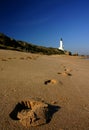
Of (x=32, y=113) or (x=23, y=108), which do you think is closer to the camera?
(x=32, y=113)

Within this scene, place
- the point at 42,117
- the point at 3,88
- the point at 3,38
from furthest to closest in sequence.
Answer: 1. the point at 3,38
2. the point at 3,88
3. the point at 42,117

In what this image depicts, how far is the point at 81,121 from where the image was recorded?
223cm

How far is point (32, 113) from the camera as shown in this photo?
2.26 metres

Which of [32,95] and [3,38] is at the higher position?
[3,38]

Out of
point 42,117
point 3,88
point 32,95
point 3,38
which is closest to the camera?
point 42,117

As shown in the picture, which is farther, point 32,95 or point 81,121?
point 32,95

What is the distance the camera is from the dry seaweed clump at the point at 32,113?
6.91 feet

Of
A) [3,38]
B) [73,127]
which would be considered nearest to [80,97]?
[73,127]

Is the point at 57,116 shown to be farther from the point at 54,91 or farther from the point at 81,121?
the point at 54,91

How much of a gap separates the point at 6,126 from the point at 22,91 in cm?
121

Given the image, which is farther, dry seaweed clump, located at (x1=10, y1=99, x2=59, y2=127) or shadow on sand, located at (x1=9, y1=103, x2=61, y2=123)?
shadow on sand, located at (x1=9, y1=103, x2=61, y2=123)

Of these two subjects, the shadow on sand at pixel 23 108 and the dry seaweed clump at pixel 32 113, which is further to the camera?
the shadow on sand at pixel 23 108

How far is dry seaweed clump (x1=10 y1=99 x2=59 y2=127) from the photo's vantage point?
211 centimetres

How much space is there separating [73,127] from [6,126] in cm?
76
